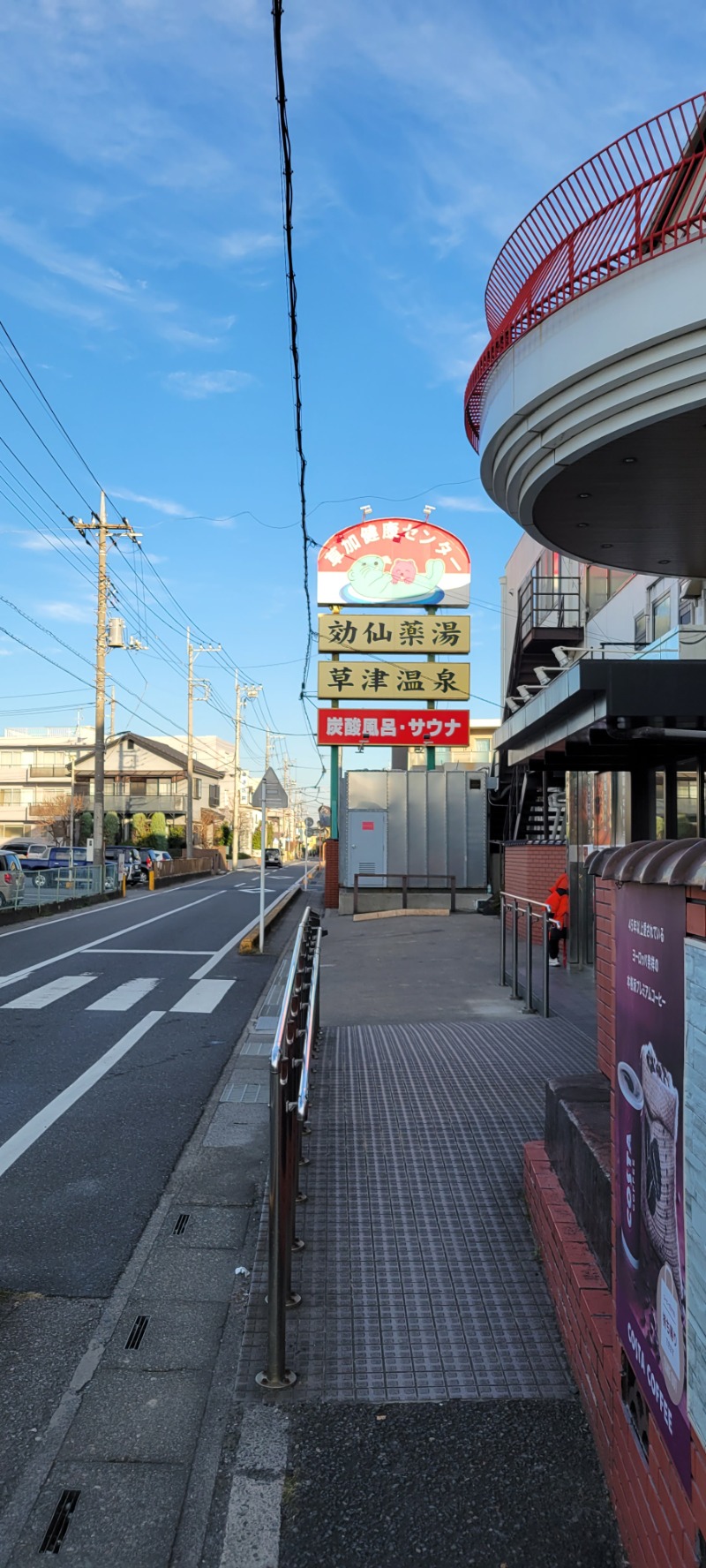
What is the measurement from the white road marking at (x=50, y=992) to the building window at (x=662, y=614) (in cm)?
891

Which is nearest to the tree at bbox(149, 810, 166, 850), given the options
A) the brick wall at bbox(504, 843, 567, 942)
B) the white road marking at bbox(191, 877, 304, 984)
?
the white road marking at bbox(191, 877, 304, 984)

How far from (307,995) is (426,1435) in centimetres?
376

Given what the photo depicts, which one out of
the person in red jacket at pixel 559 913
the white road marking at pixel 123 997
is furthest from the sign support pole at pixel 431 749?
the white road marking at pixel 123 997

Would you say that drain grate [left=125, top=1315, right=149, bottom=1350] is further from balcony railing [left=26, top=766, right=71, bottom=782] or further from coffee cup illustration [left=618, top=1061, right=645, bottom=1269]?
balcony railing [left=26, top=766, right=71, bottom=782]

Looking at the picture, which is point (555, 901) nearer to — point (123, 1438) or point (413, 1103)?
point (413, 1103)

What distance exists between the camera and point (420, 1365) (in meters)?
3.87

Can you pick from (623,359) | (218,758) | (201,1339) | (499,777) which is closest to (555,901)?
(623,359)

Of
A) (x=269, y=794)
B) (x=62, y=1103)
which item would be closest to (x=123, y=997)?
Answer: (x=62, y=1103)

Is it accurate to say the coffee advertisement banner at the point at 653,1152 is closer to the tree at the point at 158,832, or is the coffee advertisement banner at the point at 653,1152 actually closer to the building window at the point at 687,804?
the building window at the point at 687,804

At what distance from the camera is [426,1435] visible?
136 inches

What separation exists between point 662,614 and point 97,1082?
10.4 metres

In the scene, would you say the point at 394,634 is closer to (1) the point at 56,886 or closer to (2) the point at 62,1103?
(1) the point at 56,886

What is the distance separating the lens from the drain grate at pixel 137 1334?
4129 millimetres

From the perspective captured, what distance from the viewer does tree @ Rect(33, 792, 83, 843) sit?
6812 cm
